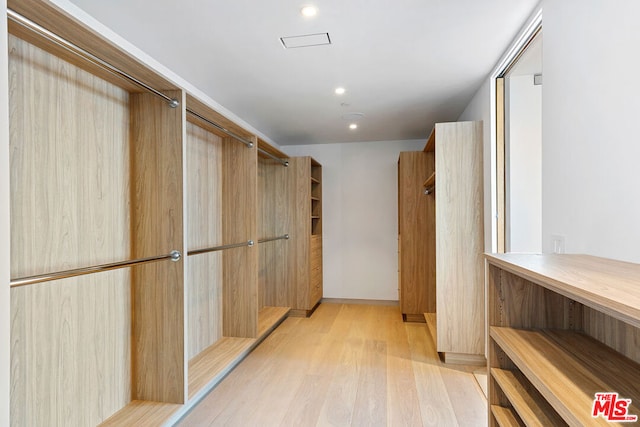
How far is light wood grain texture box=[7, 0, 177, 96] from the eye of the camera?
1.26 m

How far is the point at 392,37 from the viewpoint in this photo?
215cm

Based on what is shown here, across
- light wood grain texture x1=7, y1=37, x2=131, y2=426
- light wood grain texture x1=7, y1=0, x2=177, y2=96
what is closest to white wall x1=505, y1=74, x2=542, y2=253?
light wood grain texture x1=7, y1=0, x2=177, y2=96

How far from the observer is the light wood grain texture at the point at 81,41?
1261mm

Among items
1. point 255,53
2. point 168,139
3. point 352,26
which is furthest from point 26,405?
point 352,26

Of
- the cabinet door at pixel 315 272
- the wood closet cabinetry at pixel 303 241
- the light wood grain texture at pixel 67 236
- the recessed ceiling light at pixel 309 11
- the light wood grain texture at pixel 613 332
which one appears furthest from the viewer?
the cabinet door at pixel 315 272

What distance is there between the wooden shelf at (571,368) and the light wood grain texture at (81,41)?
2.02 m

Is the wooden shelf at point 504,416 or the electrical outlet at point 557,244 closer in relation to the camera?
the wooden shelf at point 504,416

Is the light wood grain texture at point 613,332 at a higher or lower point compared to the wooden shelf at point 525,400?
higher

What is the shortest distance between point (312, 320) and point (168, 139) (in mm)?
2875

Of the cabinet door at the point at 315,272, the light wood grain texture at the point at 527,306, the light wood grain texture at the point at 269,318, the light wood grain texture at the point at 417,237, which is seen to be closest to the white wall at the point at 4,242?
the light wood grain texture at the point at 527,306

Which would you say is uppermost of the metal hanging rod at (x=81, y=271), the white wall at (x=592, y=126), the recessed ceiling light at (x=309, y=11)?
the recessed ceiling light at (x=309, y=11)

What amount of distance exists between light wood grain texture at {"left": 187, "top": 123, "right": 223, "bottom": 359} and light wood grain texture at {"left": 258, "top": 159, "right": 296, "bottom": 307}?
3.81 ft

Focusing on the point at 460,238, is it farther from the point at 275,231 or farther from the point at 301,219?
the point at 275,231

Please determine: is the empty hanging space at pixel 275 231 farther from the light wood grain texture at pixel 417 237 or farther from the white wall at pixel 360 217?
the light wood grain texture at pixel 417 237
